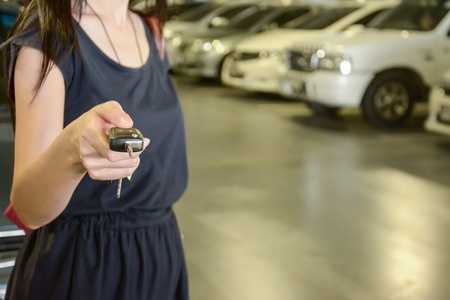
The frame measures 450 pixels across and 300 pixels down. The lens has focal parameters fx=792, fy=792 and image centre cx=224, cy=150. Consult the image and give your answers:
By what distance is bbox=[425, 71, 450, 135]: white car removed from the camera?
8.32m

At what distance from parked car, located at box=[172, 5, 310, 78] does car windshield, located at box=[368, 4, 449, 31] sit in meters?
3.41

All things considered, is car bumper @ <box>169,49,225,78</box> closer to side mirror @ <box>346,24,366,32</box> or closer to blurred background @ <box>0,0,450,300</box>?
blurred background @ <box>0,0,450,300</box>

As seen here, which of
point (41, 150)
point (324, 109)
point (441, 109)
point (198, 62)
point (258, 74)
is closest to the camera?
point (41, 150)

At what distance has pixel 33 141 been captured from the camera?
1393mm

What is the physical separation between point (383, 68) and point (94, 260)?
8668 mm

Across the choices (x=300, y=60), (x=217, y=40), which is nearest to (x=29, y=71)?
(x=300, y=60)

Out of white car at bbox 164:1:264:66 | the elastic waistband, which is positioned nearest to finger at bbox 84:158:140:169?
the elastic waistband

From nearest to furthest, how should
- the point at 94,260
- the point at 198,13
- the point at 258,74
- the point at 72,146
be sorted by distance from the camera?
the point at 72,146
the point at 94,260
the point at 258,74
the point at 198,13

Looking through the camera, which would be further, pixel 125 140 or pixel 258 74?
pixel 258 74

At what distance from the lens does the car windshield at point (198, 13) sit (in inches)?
659

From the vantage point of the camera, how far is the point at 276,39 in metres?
12.4

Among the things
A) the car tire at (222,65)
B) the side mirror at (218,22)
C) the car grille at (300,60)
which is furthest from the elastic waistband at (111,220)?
the side mirror at (218,22)

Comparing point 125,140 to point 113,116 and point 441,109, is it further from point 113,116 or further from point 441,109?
point 441,109

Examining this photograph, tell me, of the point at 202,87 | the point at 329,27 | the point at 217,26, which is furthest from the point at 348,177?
the point at 217,26
